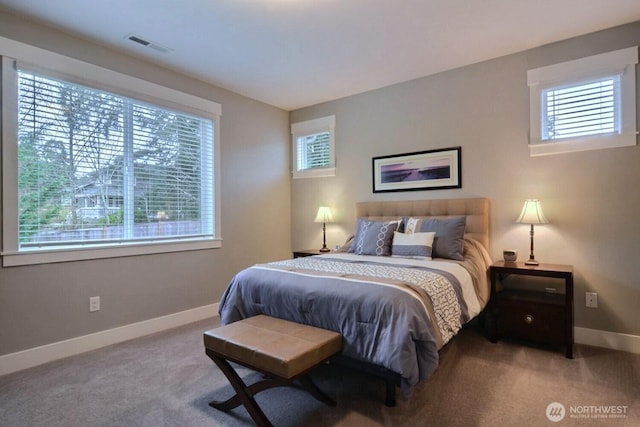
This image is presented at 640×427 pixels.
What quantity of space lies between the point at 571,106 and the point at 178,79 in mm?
3751

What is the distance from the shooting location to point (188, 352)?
2756 millimetres

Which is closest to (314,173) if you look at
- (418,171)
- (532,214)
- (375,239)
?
(418,171)

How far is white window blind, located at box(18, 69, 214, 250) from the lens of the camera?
2.61 m

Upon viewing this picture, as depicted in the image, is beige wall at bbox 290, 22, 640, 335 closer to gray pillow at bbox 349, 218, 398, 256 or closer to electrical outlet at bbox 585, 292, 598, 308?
electrical outlet at bbox 585, 292, 598, 308

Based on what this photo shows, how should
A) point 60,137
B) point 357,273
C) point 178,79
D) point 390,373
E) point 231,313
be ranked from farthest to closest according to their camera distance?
point 178,79, point 60,137, point 231,313, point 357,273, point 390,373

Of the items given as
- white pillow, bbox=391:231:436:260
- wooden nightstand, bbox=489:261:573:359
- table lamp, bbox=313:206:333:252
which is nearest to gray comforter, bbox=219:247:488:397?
white pillow, bbox=391:231:436:260

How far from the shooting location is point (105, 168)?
300 centimetres

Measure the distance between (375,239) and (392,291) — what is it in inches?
53.7

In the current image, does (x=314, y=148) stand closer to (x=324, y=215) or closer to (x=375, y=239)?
(x=324, y=215)

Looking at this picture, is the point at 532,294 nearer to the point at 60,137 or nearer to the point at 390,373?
the point at 390,373

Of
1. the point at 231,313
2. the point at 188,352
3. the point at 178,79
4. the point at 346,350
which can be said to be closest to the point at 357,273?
the point at 346,350

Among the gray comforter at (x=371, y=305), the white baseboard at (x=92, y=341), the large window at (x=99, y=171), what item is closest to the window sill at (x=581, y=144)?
the gray comforter at (x=371, y=305)

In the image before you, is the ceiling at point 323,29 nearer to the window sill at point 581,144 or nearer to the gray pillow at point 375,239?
the window sill at point 581,144

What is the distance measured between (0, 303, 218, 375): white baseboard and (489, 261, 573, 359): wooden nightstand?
9.65 ft
